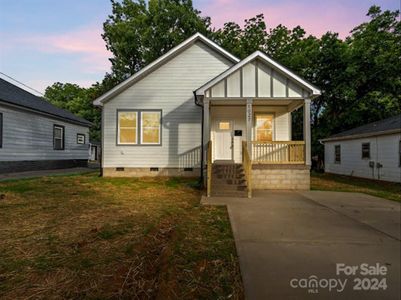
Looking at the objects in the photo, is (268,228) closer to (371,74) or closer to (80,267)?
(80,267)

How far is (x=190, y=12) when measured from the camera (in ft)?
101

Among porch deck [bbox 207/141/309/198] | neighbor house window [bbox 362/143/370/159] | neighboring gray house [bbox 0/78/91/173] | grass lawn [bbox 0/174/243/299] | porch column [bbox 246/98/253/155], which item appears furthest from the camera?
neighbor house window [bbox 362/143/370/159]

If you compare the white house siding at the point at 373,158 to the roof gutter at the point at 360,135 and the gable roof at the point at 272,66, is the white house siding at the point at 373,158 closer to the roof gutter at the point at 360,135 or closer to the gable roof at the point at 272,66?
the roof gutter at the point at 360,135

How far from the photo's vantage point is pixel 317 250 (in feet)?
12.8

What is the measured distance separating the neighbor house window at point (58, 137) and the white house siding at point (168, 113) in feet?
23.6

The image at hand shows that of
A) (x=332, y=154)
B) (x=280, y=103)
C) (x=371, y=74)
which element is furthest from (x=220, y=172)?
(x=371, y=74)

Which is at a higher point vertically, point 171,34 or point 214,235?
point 171,34

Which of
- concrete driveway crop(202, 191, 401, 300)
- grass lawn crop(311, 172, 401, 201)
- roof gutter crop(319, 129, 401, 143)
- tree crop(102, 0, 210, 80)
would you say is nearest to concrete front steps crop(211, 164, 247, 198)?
concrete driveway crop(202, 191, 401, 300)

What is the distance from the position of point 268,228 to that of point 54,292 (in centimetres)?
357

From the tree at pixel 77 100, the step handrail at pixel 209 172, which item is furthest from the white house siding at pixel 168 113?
the tree at pixel 77 100

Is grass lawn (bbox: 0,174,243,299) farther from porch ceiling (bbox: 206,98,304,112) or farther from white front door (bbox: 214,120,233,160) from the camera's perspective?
white front door (bbox: 214,120,233,160)

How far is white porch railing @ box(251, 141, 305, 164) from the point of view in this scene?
10.6 m

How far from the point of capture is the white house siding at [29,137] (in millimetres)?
14141

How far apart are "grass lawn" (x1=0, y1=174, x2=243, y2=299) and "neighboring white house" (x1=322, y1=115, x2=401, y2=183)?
41.7 feet
